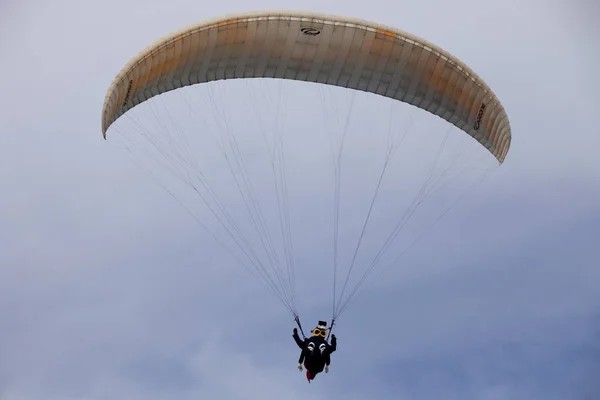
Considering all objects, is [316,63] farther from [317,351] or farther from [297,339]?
[317,351]

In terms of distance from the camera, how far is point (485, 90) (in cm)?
3909

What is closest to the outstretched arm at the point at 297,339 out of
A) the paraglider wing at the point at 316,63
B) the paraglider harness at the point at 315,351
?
the paraglider harness at the point at 315,351

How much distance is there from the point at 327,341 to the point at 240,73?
821 centimetres

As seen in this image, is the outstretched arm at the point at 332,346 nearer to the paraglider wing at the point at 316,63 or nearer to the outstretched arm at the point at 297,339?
the outstretched arm at the point at 297,339

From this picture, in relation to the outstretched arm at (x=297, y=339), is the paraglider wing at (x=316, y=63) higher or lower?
higher

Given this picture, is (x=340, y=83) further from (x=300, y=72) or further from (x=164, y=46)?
(x=164, y=46)

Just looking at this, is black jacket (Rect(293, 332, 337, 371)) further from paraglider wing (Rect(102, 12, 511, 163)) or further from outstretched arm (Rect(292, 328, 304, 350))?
paraglider wing (Rect(102, 12, 511, 163))

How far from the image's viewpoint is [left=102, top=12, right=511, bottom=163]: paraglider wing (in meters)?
36.2

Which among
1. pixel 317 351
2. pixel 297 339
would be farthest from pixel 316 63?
pixel 317 351

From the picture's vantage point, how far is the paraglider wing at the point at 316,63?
36156mm

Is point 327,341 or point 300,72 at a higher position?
point 300,72

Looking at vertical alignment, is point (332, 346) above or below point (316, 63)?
below

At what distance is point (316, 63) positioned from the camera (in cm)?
3816

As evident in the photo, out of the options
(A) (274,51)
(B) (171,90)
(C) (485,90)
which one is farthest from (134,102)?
(C) (485,90)
